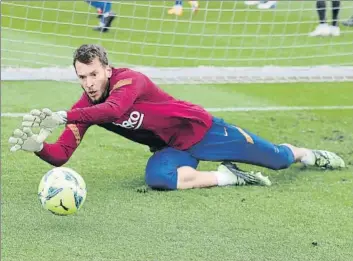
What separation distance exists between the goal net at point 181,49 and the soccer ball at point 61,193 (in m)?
3.48

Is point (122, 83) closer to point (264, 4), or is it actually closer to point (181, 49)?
point (181, 49)

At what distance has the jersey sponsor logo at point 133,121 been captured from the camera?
17.5ft

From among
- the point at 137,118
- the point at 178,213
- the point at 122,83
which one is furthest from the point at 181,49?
the point at 178,213

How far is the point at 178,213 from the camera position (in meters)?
4.98

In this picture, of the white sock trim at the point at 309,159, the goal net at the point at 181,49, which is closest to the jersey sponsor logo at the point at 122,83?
the white sock trim at the point at 309,159

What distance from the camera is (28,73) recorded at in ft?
28.4

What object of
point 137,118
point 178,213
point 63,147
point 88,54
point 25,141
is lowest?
point 178,213

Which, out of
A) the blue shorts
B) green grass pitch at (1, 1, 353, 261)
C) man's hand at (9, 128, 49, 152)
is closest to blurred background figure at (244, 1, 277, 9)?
green grass pitch at (1, 1, 353, 261)

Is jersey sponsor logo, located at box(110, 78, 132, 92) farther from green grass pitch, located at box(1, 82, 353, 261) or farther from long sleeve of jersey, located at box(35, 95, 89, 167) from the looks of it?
green grass pitch, located at box(1, 82, 353, 261)

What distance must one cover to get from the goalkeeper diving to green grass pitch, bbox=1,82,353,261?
11cm

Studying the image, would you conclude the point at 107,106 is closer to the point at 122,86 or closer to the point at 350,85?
the point at 122,86

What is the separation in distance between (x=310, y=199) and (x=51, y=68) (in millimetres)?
4260

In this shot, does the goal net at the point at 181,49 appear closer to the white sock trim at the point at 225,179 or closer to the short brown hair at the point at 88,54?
the white sock trim at the point at 225,179

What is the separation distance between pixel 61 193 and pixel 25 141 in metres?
0.35
